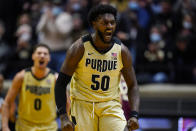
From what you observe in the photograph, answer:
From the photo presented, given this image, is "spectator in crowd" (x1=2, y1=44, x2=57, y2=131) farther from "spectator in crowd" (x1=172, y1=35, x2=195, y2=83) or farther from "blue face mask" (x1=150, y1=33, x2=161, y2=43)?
"spectator in crowd" (x1=172, y1=35, x2=195, y2=83)

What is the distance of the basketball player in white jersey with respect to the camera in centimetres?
455

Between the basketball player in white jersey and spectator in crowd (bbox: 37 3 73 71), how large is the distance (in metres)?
4.88

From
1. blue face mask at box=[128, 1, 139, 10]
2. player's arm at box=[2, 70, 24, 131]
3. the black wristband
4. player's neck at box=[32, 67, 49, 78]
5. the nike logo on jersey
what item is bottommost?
the black wristband

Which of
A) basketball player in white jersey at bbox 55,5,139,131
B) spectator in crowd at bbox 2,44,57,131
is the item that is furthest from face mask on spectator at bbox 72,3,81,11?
basketball player in white jersey at bbox 55,5,139,131

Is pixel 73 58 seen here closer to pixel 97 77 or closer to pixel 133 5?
pixel 97 77

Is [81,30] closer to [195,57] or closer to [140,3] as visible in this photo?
[140,3]

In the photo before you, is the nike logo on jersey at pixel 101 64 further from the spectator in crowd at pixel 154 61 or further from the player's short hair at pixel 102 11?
the spectator in crowd at pixel 154 61

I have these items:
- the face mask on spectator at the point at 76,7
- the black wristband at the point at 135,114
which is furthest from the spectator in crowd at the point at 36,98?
the face mask on spectator at the point at 76,7

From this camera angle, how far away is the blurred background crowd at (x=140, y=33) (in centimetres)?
946

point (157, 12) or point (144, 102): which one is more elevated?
point (157, 12)

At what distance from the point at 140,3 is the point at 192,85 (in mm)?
2238

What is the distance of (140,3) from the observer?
32.6 ft

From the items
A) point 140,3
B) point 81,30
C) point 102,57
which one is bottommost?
point 102,57

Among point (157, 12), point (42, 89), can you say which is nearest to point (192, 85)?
point (157, 12)
